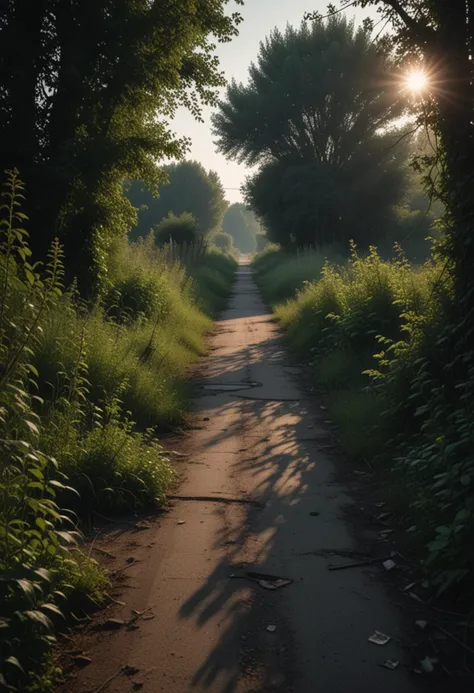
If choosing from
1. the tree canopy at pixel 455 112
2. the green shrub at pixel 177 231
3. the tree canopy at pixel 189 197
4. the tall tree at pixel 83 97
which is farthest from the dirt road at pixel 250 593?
the tree canopy at pixel 189 197

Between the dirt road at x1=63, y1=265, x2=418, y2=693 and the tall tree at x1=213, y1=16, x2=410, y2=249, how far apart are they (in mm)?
31508

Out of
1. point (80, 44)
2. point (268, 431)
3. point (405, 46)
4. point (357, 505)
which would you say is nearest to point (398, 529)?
point (357, 505)

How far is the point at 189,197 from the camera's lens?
332 feet

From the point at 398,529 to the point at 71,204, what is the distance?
29.4 feet

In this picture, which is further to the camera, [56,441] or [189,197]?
[189,197]

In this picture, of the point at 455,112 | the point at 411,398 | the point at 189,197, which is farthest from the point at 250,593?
the point at 189,197

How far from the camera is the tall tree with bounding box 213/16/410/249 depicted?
36.8 meters

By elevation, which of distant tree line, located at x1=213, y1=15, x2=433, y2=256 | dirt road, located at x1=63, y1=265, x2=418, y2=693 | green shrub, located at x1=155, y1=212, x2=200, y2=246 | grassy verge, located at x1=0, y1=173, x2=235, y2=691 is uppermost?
distant tree line, located at x1=213, y1=15, x2=433, y2=256

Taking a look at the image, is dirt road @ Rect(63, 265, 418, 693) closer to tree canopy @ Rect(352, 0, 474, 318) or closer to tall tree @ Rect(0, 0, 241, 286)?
tree canopy @ Rect(352, 0, 474, 318)

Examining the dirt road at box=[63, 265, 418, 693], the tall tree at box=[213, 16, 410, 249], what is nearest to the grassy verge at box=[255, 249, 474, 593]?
the dirt road at box=[63, 265, 418, 693]

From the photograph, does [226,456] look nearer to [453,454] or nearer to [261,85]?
[453,454]

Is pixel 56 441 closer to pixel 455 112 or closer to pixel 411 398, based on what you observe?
pixel 411 398

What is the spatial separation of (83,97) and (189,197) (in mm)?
91734

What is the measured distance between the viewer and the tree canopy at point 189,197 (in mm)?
97438
